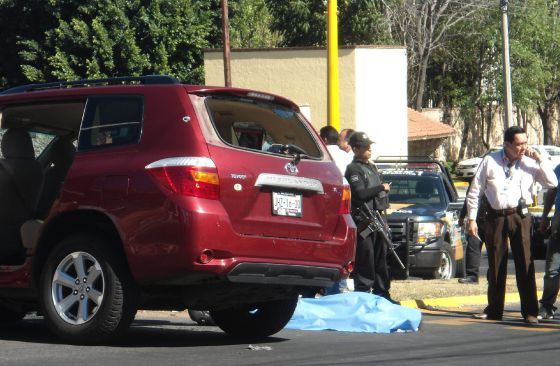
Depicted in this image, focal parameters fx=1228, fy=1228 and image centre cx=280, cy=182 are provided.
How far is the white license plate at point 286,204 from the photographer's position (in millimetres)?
8633

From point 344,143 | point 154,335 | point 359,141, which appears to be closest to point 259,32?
point 344,143

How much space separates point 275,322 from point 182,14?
32.4m

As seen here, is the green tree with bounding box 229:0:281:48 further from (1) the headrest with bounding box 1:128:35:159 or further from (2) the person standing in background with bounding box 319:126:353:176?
(1) the headrest with bounding box 1:128:35:159

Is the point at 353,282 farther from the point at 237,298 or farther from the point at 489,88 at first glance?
the point at 489,88

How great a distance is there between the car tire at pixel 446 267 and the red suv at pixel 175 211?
7.43 meters

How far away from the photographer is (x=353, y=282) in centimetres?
1305

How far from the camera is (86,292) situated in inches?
339

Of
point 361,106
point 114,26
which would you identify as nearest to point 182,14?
point 114,26

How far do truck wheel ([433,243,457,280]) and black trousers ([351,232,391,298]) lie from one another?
4.36 metres

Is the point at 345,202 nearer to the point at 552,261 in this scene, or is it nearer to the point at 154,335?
the point at 154,335

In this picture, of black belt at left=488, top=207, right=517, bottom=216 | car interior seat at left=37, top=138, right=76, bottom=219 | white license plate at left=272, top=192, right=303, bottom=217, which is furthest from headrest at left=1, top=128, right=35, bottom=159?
black belt at left=488, top=207, right=517, bottom=216

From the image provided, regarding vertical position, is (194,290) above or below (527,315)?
above

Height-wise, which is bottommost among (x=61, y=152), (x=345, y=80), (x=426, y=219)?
(x=426, y=219)

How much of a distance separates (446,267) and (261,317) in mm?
7517
